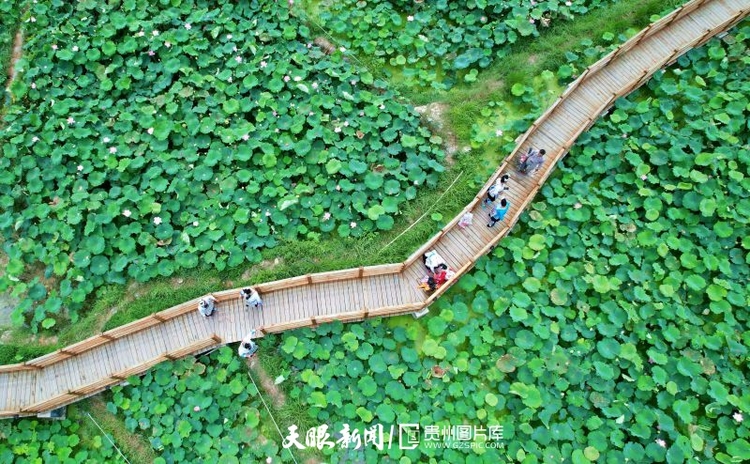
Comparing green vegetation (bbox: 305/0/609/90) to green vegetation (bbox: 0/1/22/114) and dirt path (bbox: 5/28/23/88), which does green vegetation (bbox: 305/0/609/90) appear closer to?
dirt path (bbox: 5/28/23/88)

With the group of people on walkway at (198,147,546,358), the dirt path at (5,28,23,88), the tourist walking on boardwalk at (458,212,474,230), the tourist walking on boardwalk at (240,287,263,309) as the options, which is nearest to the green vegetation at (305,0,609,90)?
the group of people on walkway at (198,147,546,358)

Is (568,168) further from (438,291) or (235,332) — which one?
(235,332)

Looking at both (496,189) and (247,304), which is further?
(496,189)

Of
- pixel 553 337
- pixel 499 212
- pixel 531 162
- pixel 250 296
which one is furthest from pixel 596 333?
pixel 250 296

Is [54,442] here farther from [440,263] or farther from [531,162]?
[531,162]

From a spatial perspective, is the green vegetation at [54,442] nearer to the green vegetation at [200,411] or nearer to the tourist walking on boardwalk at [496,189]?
the green vegetation at [200,411]

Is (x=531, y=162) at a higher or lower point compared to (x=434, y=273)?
higher
